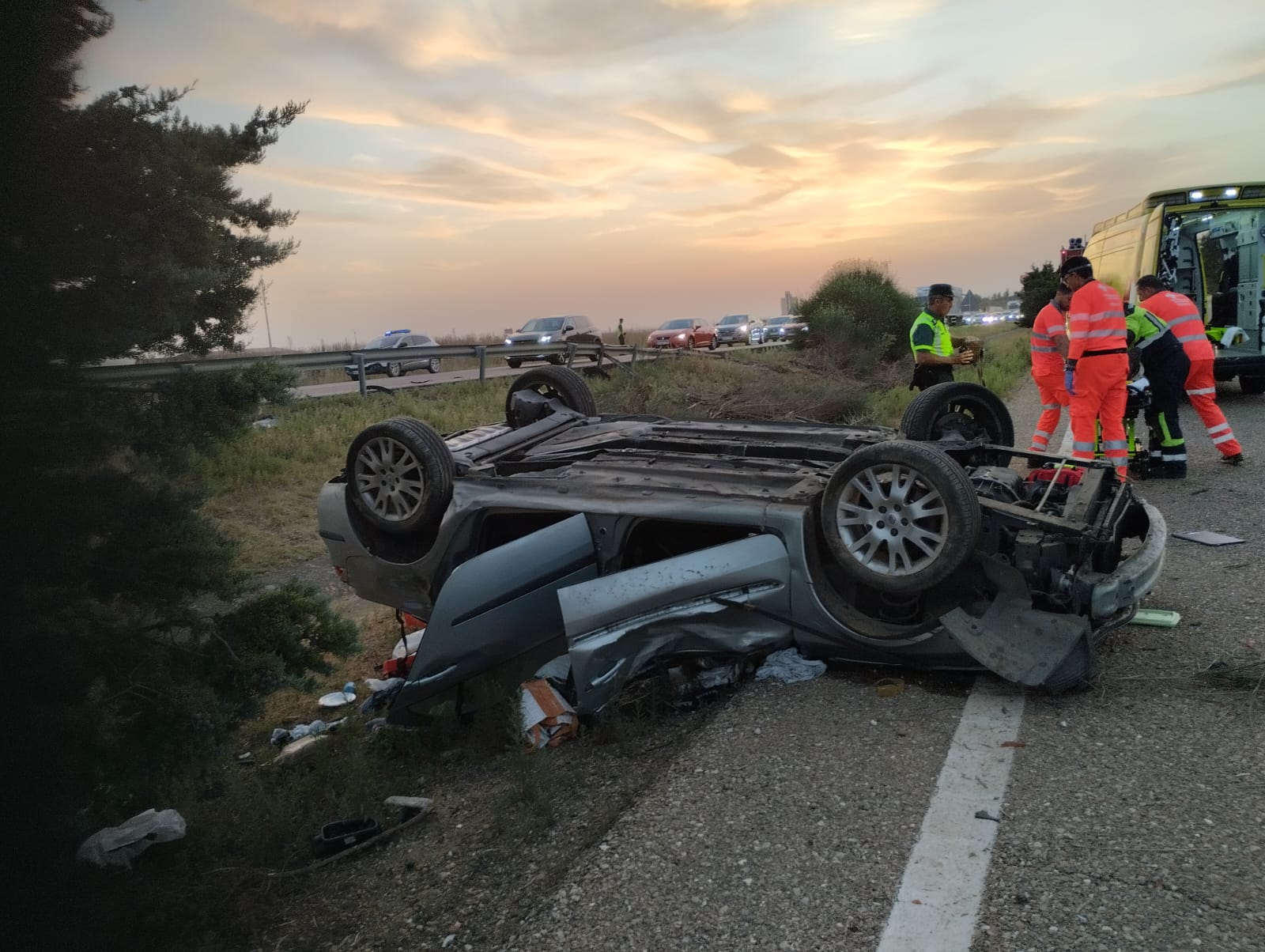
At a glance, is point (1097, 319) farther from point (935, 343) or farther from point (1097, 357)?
point (935, 343)

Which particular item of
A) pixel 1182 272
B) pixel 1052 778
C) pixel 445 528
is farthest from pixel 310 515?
pixel 1182 272

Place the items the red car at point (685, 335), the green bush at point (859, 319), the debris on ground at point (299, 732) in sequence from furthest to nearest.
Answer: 1. the red car at point (685, 335)
2. the green bush at point (859, 319)
3. the debris on ground at point (299, 732)

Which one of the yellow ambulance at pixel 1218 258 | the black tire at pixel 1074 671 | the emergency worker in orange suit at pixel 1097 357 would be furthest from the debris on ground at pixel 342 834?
the yellow ambulance at pixel 1218 258

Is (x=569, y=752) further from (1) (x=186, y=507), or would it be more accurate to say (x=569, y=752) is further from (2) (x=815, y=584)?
(1) (x=186, y=507)

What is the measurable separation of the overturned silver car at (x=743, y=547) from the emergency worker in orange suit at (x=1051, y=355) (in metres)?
2.85

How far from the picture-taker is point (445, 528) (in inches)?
173

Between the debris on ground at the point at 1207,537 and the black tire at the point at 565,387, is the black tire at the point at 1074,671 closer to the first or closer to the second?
the debris on ground at the point at 1207,537

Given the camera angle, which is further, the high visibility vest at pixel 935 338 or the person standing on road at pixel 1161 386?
the person standing on road at pixel 1161 386

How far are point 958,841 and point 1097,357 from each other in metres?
5.02

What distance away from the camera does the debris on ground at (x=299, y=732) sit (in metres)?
4.78

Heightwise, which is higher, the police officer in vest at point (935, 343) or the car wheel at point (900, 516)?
the police officer in vest at point (935, 343)

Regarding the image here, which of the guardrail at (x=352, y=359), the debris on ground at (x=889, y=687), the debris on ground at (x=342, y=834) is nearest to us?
the guardrail at (x=352, y=359)

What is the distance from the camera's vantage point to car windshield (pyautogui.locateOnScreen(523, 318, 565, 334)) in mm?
22375

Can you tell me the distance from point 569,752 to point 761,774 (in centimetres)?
99
